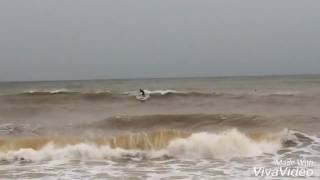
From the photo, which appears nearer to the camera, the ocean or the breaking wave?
the ocean

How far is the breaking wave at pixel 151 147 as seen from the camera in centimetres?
773

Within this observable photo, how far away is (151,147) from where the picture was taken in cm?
823

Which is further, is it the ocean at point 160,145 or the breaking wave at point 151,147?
the breaking wave at point 151,147

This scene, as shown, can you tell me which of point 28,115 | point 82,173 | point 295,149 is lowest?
point 82,173

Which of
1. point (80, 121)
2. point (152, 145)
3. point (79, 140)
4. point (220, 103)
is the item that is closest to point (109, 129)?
point (80, 121)

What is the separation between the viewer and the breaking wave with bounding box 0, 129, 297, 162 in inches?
304

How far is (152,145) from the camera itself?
838 centimetres

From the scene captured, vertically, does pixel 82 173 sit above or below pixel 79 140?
below

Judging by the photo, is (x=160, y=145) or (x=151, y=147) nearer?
(x=151, y=147)

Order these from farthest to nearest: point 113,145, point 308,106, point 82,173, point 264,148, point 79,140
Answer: point 308,106, point 79,140, point 113,145, point 264,148, point 82,173

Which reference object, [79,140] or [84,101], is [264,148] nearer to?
[79,140]

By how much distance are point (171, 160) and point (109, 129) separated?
16.3 feet

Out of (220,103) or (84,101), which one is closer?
(220,103)

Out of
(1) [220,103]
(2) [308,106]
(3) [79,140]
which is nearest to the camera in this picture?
(3) [79,140]
